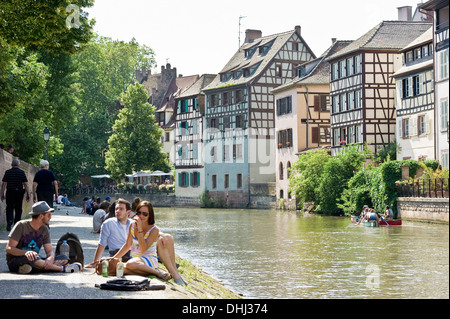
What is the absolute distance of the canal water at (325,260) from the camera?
48.9ft

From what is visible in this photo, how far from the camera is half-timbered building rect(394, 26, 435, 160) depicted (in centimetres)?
4250

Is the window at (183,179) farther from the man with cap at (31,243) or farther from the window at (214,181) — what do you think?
the man with cap at (31,243)

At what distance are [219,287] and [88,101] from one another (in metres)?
69.4

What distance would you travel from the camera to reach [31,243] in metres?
10.7

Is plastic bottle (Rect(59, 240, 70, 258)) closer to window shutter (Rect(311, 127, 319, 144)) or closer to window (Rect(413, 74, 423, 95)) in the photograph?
window (Rect(413, 74, 423, 95))

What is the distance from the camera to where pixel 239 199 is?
218 feet

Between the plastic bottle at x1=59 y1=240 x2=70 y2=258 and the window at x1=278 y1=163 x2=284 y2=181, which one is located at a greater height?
the window at x1=278 y1=163 x2=284 y2=181

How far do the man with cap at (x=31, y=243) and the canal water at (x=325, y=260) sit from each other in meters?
4.64

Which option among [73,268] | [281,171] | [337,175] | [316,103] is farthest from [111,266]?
[281,171]

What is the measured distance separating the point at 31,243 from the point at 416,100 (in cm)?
3625

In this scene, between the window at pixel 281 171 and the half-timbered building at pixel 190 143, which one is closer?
the window at pixel 281 171

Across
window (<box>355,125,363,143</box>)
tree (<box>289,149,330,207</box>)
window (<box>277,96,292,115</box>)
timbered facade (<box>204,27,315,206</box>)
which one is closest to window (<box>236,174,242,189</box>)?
timbered facade (<box>204,27,315,206</box>)

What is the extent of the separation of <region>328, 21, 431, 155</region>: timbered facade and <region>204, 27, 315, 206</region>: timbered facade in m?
14.9

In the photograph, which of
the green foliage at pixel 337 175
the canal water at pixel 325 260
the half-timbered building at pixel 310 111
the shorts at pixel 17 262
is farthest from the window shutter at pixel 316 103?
the shorts at pixel 17 262
